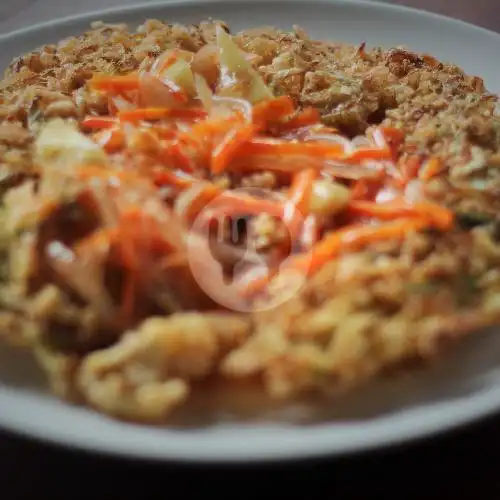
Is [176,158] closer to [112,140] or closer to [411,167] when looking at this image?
[112,140]

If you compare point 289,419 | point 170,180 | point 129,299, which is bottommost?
point 289,419

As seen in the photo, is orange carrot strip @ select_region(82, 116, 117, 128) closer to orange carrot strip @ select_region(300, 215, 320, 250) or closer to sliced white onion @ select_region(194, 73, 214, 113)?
sliced white onion @ select_region(194, 73, 214, 113)

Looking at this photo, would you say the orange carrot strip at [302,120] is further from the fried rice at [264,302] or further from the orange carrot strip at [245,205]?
the orange carrot strip at [245,205]

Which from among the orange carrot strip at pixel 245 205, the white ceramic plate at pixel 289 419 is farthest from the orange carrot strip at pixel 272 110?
the white ceramic plate at pixel 289 419

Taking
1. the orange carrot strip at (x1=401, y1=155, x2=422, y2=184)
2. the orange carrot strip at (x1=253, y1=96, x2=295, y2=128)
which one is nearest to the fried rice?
the orange carrot strip at (x1=401, y1=155, x2=422, y2=184)

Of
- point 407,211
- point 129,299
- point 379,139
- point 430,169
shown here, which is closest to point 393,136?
point 379,139

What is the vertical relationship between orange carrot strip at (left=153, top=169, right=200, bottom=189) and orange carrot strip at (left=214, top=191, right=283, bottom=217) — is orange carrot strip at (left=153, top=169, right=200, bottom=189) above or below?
above
